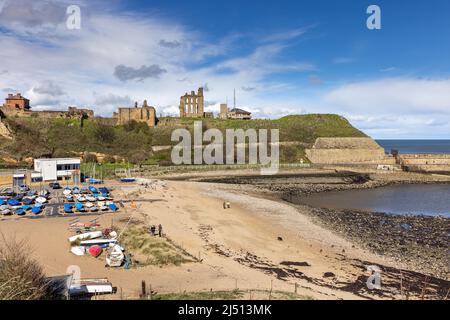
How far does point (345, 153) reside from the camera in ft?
228

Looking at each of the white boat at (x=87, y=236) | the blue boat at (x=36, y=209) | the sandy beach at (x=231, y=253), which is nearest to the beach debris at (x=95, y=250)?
the sandy beach at (x=231, y=253)

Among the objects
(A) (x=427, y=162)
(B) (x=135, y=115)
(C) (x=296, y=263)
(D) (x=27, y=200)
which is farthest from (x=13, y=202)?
(A) (x=427, y=162)

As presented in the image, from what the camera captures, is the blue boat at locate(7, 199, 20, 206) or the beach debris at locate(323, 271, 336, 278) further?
the blue boat at locate(7, 199, 20, 206)

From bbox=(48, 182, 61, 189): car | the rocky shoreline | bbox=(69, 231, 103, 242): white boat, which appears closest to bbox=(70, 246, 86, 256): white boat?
bbox=(69, 231, 103, 242): white boat

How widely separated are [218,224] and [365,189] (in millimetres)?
28443

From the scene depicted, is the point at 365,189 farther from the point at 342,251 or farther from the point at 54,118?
the point at 54,118

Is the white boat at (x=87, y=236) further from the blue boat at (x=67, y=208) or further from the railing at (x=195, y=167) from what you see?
the railing at (x=195, y=167)

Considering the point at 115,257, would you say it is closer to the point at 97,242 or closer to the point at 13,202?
the point at 97,242

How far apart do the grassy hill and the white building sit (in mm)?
12872

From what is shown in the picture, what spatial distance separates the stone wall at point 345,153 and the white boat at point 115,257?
5603cm

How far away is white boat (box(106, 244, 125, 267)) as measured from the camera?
15.1m

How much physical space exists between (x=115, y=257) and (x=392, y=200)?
31008mm

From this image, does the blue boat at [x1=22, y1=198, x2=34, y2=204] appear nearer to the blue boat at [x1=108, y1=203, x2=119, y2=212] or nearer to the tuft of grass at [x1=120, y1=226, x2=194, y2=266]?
the blue boat at [x1=108, y1=203, x2=119, y2=212]

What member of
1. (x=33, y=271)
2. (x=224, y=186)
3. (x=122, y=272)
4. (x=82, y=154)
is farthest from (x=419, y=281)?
(x=82, y=154)
